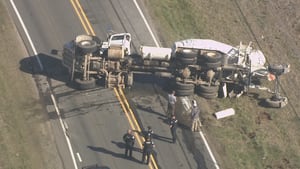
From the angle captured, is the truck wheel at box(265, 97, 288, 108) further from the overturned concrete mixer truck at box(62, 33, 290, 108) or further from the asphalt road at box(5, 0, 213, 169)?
the asphalt road at box(5, 0, 213, 169)

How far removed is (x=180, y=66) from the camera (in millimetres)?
32312

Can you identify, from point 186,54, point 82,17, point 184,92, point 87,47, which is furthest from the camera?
point 82,17

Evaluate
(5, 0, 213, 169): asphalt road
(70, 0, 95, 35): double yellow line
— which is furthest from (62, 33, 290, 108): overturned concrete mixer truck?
(70, 0, 95, 35): double yellow line

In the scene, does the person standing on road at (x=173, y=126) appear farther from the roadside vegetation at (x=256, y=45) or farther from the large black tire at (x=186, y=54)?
the large black tire at (x=186, y=54)

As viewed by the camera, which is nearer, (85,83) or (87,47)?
(87,47)

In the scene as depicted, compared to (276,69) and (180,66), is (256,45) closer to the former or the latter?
(276,69)

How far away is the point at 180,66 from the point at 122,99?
138 inches

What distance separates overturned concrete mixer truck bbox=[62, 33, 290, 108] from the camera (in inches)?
1268

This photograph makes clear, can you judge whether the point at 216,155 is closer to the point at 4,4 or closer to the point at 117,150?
the point at 117,150

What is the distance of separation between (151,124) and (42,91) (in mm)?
6268

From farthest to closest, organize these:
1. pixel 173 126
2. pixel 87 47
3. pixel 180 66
Answer: pixel 180 66
pixel 87 47
pixel 173 126

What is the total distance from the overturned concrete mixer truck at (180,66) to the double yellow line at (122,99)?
795 mm

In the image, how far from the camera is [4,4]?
125 feet

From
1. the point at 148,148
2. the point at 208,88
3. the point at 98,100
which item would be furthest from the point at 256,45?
the point at 148,148
